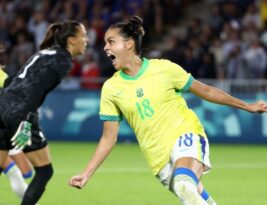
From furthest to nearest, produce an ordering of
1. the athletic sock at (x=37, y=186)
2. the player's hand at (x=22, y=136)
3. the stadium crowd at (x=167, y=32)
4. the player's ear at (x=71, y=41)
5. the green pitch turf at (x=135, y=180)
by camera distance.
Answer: the stadium crowd at (x=167, y=32) → the green pitch turf at (x=135, y=180) → the player's ear at (x=71, y=41) → the athletic sock at (x=37, y=186) → the player's hand at (x=22, y=136)

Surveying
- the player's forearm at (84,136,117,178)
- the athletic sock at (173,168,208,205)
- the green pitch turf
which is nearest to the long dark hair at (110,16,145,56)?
the player's forearm at (84,136,117,178)

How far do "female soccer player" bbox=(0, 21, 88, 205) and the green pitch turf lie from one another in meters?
1.58

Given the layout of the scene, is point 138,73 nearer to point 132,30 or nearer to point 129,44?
point 129,44

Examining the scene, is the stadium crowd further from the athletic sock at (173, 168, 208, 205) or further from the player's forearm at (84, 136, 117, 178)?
the athletic sock at (173, 168, 208, 205)

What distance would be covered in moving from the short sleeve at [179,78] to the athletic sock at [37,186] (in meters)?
1.95

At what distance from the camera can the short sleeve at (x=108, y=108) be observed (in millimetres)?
7895

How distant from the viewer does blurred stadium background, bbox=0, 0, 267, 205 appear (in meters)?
13.8

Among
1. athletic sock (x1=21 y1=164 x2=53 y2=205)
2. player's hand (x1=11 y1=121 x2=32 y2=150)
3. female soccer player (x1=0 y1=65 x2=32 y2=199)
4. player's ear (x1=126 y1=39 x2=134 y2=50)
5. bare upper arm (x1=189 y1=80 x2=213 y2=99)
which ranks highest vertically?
player's ear (x1=126 y1=39 x2=134 y2=50)

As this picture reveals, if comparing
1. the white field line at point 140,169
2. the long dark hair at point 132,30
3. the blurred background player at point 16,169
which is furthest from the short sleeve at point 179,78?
the white field line at point 140,169

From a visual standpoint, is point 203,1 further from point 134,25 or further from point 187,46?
point 134,25

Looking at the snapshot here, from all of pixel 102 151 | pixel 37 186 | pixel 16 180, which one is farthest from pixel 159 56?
pixel 102 151

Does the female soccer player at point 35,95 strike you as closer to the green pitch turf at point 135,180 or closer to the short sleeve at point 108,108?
→ the short sleeve at point 108,108

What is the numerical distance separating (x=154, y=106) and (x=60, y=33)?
1903 millimetres

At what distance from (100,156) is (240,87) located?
38.7 ft
